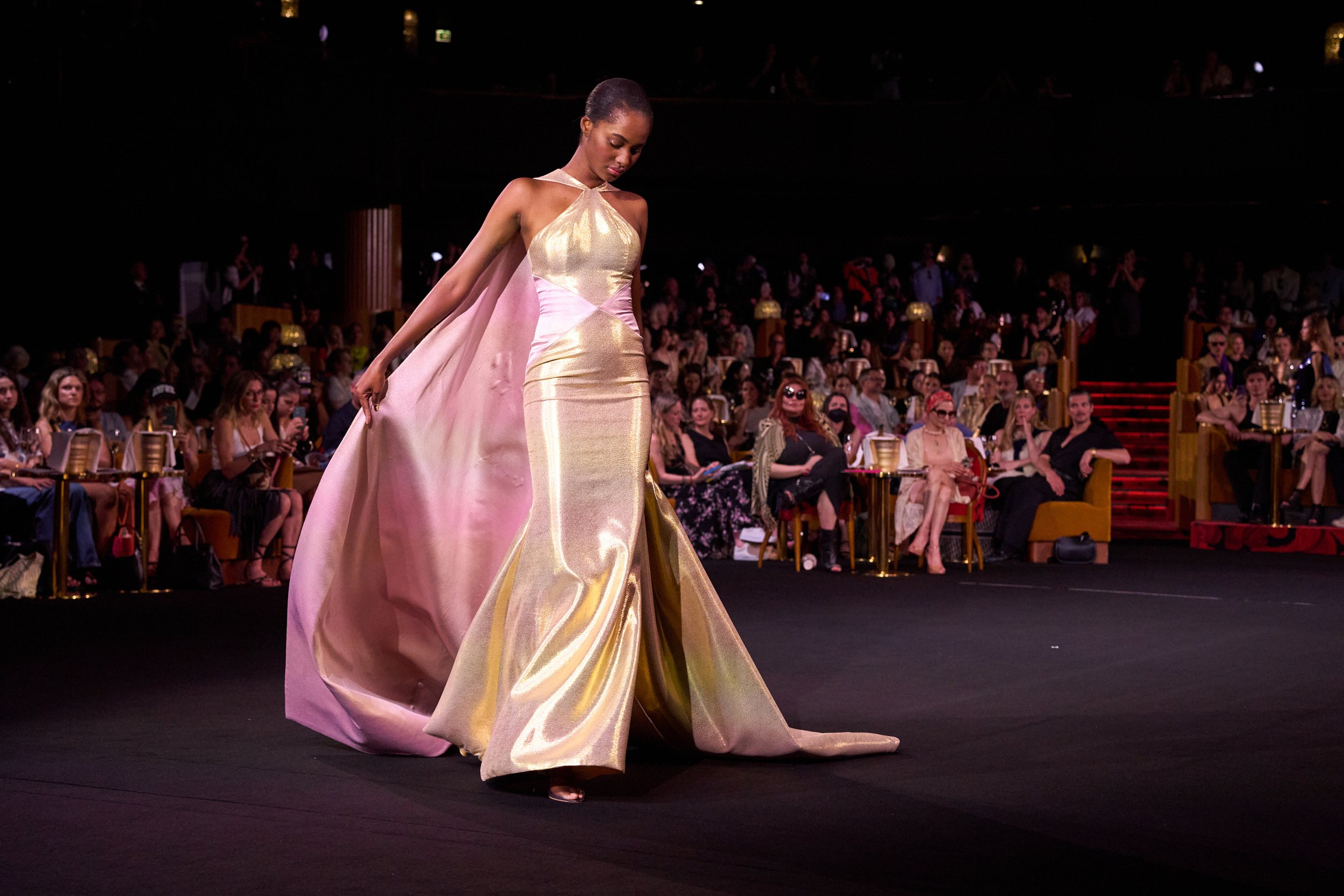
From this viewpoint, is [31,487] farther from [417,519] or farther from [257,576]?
[417,519]

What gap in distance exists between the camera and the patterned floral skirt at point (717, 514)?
35.3ft

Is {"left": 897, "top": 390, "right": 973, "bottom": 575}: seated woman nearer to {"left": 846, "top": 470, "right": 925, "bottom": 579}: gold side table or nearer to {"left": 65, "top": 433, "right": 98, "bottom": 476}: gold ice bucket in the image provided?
{"left": 846, "top": 470, "right": 925, "bottom": 579}: gold side table

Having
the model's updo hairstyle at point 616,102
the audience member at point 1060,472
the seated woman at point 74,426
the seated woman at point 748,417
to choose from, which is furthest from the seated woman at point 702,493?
the model's updo hairstyle at point 616,102

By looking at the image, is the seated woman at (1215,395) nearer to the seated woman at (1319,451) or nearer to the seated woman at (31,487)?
the seated woman at (1319,451)

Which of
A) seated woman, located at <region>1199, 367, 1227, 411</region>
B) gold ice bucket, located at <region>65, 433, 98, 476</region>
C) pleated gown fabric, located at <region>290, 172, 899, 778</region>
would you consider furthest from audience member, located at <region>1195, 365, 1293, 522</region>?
pleated gown fabric, located at <region>290, 172, 899, 778</region>

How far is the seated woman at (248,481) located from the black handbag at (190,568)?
0.24 m

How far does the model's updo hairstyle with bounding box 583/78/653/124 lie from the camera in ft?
12.8

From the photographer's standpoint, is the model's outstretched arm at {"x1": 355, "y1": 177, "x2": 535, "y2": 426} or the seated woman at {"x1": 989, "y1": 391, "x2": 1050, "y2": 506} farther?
the seated woman at {"x1": 989, "y1": 391, "x2": 1050, "y2": 506}

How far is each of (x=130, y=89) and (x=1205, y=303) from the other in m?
12.8

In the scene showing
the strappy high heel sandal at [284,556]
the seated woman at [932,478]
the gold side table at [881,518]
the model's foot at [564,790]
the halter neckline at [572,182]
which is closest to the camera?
the model's foot at [564,790]

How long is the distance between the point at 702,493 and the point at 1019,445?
7.80 feet

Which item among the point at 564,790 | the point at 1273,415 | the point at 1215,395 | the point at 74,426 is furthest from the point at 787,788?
the point at 1215,395

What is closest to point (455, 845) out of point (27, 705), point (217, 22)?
point (27, 705)

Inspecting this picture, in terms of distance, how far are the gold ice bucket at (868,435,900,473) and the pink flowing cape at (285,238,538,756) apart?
17.3 feet
